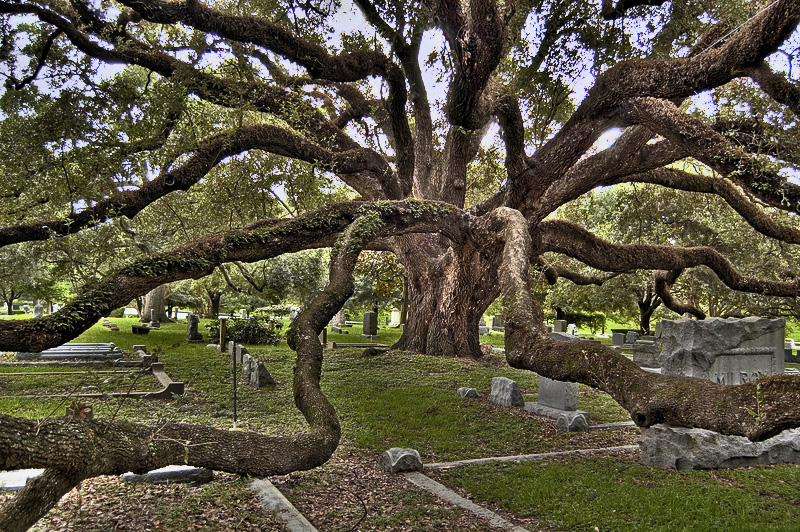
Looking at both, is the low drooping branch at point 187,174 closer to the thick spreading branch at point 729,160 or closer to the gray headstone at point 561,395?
the gray headstone at point 561,395

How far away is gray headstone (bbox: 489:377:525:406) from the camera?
10734 millimetres

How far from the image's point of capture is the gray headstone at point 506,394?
10.7m

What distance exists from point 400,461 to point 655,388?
342 cm

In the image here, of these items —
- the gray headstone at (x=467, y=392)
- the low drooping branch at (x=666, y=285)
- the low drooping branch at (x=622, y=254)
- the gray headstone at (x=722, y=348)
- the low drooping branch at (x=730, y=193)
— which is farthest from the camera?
the low drooping branch at (x=666, y=285)

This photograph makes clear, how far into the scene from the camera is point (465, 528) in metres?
5.16

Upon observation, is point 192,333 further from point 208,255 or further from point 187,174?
point 208,255

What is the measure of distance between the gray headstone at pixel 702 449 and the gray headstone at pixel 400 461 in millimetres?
3038

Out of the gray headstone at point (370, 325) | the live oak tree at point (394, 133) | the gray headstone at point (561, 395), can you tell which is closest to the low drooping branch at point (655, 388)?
the live oak tree at point (394, 133)

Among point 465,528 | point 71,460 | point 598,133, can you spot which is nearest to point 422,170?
point 598,133

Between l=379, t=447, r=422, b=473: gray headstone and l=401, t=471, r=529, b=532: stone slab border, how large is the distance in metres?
0.08

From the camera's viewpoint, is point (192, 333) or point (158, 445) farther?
point (192, 333)

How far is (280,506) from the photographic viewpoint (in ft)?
18.1

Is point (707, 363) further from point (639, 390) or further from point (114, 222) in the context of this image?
point (114, 222)

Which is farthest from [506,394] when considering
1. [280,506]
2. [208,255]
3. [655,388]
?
[655,388]
